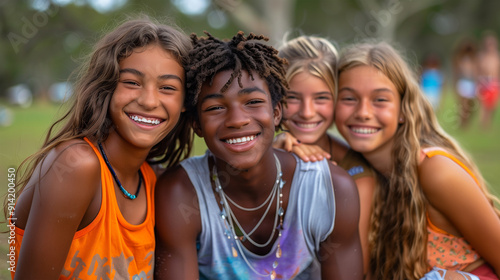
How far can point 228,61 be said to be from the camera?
2484 mm

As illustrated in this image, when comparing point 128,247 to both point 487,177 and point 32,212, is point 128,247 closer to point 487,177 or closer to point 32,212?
point 32,212

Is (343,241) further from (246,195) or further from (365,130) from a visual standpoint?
(365,130)

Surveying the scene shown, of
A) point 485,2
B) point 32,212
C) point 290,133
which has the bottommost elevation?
point 32,212

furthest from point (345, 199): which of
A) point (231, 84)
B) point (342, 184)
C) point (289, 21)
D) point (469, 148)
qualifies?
point (289, 21)

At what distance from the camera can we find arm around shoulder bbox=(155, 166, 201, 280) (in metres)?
2.50

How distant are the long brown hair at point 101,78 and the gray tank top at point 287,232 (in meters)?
0.57

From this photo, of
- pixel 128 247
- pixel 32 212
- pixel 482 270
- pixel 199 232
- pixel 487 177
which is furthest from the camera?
pixel 487 177

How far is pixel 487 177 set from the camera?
19.7 feet

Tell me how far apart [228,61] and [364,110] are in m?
1.01

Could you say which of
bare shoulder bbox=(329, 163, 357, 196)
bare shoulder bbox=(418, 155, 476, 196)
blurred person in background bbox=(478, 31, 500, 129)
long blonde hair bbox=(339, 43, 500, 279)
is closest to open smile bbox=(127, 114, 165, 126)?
bare shoulder bbox=(329, 163, 357, 196)

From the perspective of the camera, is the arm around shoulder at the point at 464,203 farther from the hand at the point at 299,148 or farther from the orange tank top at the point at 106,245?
the orange tank top at the point at 106,245

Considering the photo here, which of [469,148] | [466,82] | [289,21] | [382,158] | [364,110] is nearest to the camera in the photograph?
[364,110]

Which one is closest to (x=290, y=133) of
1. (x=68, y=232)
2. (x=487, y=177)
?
(x=68, y=232)

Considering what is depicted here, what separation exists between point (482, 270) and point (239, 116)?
172 cm
